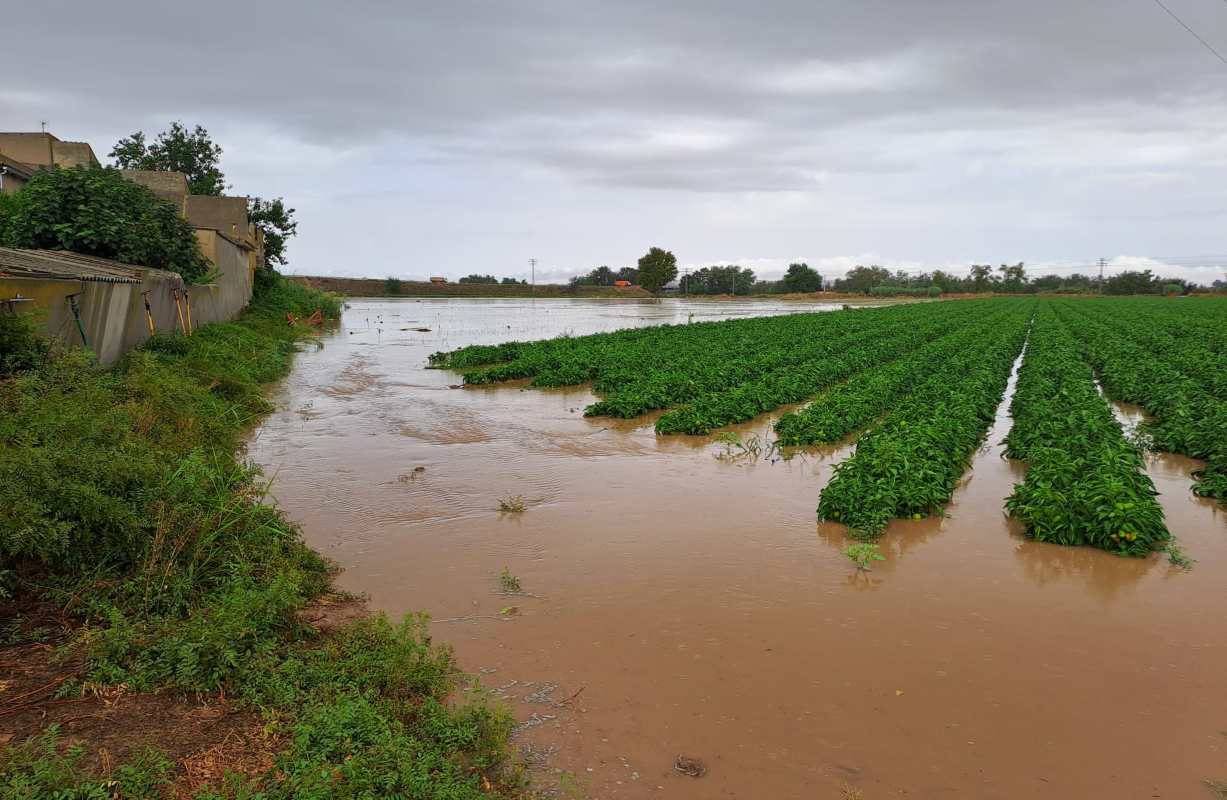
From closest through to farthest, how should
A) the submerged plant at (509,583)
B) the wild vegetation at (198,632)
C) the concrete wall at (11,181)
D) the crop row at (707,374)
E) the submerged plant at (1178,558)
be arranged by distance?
the wild vegetation at (198,632)
the submerged plant at (509,583)
the submerged plant at (1178,558)
the crop row at (707,374)
the concrete wall at (11,181)

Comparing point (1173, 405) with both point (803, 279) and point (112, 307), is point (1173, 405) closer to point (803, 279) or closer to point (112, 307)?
point (112, 307)

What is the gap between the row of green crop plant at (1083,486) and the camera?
723 centimetres

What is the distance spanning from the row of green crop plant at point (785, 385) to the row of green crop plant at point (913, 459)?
2594mm

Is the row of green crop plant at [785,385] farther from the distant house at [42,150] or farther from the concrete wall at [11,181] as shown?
the distant house at [42,150]

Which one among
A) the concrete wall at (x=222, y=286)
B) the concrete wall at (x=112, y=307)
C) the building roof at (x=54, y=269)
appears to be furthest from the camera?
the concrete wall at (x=222, y=286)

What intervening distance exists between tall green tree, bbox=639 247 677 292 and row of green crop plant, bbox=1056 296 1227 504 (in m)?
93.2

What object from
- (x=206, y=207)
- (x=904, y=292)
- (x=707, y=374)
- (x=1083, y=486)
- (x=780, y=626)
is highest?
(x=904, y=292)

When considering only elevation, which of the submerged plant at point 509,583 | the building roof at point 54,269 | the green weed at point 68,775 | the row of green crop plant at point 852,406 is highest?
the building roof at point 54,269

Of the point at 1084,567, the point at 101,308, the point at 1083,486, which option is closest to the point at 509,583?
the point at 1084,567

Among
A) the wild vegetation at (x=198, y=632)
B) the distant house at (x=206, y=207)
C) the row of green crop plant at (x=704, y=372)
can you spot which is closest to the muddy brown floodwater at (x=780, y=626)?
the wild vegetation at (x=198, y=632)

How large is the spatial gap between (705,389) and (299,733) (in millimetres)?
13024

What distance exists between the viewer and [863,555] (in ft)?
22.9

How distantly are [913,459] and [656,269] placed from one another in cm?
10748

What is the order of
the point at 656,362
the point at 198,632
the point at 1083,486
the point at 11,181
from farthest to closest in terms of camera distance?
the point at 11,181 → the point at 656,362 → the point at 1083,486 → the point at 198,632
